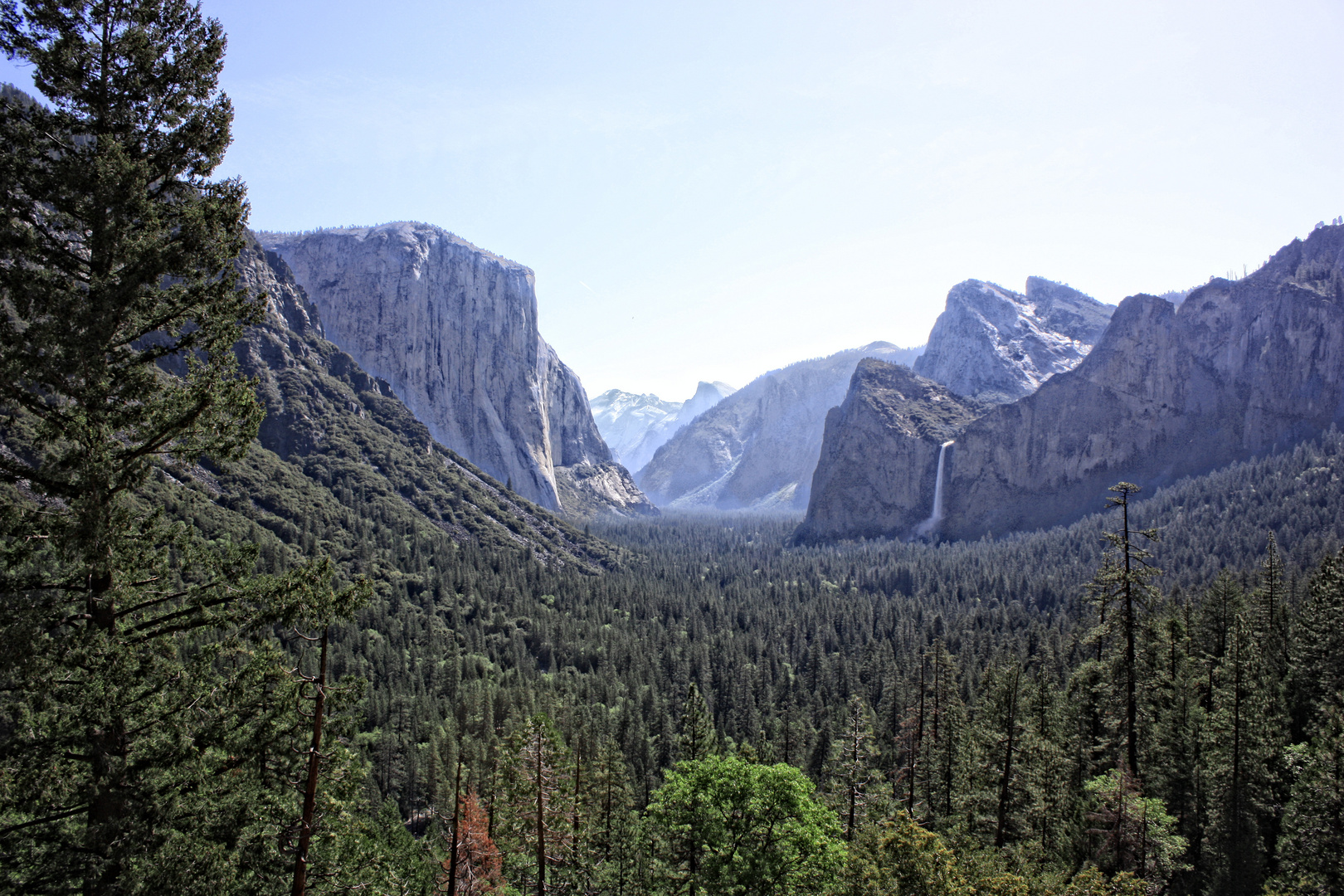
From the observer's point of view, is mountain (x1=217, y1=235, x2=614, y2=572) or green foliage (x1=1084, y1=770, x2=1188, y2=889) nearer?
green foliage (x1=1084, y1=770, x2=1188, y2=889)

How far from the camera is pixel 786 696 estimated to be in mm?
82438

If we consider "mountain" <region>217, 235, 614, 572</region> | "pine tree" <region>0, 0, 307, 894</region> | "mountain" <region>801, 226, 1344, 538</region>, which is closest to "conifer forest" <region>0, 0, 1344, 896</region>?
"pine tree" <region>0, 0, 307, 894</region>

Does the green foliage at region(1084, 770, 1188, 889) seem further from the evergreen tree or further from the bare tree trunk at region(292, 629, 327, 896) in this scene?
the bare tree trunk at region(292, 629, 327, 896)

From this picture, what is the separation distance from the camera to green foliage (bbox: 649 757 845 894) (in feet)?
68.5

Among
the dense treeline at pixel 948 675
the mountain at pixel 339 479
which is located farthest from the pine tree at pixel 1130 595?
the mountain at pixel 339 479

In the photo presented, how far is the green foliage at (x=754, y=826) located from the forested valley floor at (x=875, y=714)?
0.10 metres

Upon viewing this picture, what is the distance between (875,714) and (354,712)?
194 ft

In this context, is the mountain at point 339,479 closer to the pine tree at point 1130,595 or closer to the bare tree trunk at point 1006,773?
the bare tree trunk at point 1006,773

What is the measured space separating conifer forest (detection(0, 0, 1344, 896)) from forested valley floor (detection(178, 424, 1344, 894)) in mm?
270

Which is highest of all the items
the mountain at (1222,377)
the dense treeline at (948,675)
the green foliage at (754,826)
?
the mountain at (1222,377)

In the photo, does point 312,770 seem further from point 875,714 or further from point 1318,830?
point 875,714

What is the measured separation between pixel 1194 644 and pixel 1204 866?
2091 centimetres

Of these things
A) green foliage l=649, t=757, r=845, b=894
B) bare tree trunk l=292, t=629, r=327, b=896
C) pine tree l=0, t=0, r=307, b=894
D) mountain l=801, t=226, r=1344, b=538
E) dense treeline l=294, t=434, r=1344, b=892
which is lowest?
dense treeline l=294, t=434, r=1344, b=892

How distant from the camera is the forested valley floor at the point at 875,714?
75.9 feet
